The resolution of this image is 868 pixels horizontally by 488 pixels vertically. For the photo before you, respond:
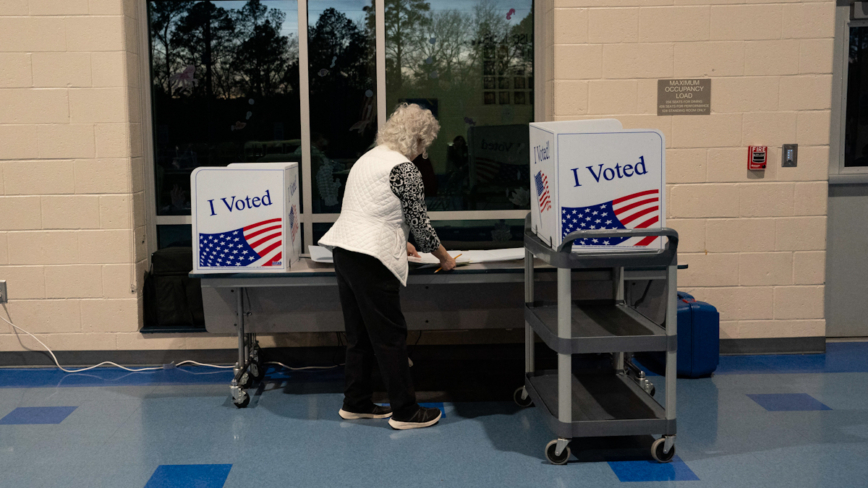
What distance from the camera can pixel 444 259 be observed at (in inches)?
130

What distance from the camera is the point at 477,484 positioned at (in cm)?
273

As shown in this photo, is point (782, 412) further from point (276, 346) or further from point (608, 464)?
point (276, 346)

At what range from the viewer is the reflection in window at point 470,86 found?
4.35 meters

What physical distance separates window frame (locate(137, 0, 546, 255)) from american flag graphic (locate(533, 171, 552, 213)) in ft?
4.21

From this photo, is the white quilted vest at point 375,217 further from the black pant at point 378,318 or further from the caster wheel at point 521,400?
the caster wheel at point 521,400

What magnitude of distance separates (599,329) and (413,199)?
91cm

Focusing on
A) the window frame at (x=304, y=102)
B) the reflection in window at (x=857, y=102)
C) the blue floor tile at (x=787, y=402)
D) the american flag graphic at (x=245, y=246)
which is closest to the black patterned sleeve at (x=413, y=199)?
the american flag graphic at (x=245, y=246)

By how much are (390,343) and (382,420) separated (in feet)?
1.41

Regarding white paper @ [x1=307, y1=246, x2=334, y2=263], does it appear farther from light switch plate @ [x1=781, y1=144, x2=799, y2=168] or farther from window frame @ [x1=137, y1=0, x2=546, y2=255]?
light switch plate @ [x1=781, y1=144, x2=799, y2=168]

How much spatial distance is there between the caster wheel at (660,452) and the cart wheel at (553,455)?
0.33 metres

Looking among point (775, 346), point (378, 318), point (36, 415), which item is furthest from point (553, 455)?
point (36, 415)

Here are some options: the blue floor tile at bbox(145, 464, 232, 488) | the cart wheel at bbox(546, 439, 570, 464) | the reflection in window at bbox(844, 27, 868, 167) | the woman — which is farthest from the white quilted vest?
the reflection in window at bbox(844, 27, 868, 167)

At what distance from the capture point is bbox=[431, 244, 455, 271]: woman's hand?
3.28 metres

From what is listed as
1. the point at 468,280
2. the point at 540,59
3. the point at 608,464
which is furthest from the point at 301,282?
the point at 540,59
